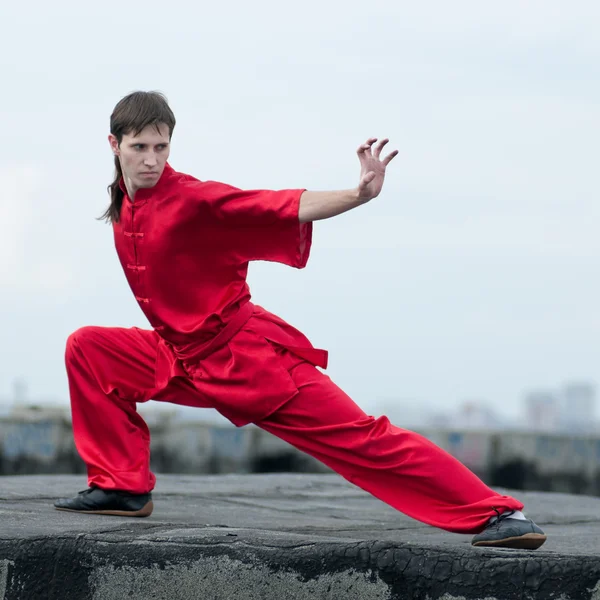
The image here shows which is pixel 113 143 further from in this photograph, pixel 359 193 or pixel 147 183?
pixel 359 193

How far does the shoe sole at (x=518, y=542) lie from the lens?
3889mm

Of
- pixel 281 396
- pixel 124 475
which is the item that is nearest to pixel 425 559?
pixel 281 396

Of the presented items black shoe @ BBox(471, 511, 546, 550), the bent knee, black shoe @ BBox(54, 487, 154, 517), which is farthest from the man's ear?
black shoe @ BBox(471, 511, 546, 550)

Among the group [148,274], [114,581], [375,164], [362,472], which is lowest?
[114,581]

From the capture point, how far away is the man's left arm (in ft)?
12.2

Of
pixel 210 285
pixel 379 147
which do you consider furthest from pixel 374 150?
pixel 210 285

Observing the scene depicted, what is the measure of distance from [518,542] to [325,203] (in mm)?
1242

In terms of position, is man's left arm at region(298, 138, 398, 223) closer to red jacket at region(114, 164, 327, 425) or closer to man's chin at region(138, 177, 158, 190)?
red jacket at region(114, 164, 327, 425)

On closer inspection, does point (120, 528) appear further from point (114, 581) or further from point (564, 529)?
point (564, 529)

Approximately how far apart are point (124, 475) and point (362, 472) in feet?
3.18

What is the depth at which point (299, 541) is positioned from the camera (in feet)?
11.7

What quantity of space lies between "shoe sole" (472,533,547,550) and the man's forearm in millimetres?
1150

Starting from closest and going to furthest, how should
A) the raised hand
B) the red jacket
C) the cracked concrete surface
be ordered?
the cracked concrete surface → the raised hand → the red jacket

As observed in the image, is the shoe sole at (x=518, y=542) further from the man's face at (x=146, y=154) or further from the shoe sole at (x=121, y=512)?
the man's face at (x=146, y=154)
